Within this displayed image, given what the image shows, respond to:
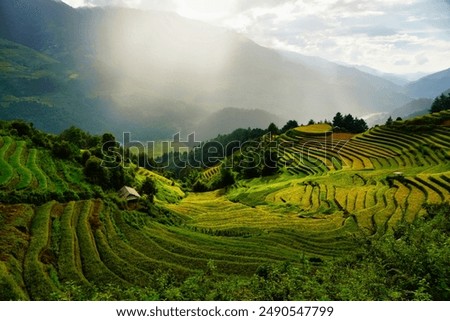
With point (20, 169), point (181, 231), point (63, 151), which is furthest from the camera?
point (63, 151)

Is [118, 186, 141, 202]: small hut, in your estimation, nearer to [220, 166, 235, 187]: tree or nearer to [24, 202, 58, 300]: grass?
[24, 202, 58, 300]: grass

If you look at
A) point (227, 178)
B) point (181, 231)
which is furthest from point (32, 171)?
point (227, 178)

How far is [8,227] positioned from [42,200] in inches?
186

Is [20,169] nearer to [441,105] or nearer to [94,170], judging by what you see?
[94,170]

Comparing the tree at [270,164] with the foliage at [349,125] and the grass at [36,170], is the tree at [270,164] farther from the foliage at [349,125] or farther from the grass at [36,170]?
the grass at [36,170]

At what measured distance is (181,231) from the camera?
800 inches

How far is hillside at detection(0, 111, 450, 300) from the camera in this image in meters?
11.5

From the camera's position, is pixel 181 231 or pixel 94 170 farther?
pixel 94 170

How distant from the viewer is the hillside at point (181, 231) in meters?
11.5

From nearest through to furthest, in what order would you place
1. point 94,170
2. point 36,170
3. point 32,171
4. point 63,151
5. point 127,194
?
point 32,171 < point 36,170 < point 94,170 < point 127,194 < point 63,151

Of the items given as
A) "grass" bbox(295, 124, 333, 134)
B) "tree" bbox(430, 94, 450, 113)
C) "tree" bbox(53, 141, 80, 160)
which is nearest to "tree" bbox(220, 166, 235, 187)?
"grass" bbox(295, 124, 333, 134)

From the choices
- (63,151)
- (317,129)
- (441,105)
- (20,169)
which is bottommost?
(20,169)

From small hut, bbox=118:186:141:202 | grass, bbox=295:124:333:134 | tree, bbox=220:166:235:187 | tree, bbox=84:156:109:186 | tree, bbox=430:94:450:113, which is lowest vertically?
tree, bbox=220:166:235:187

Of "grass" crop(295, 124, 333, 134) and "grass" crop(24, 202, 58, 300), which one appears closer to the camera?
→ "grass" crop(24, 202, 58, 300)
